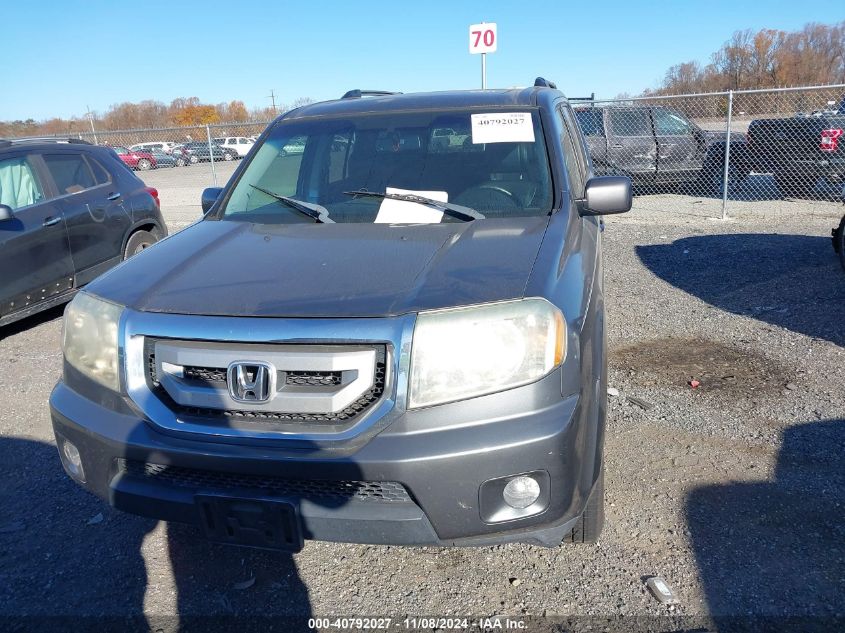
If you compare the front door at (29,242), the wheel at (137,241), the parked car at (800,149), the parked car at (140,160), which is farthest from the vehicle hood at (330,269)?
the parked car at (140,160)

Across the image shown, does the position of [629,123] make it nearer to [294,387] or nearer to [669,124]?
[669,124]

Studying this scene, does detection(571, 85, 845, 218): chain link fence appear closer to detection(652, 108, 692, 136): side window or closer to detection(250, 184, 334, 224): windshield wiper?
detection(652, 108, 692, 136): side window

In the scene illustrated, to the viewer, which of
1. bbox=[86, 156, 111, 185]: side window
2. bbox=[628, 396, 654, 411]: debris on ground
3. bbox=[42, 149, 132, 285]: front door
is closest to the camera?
bbox=[628, 396, 654, 411]: debris on ground

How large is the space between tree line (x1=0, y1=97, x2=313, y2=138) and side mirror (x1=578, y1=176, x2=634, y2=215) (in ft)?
133

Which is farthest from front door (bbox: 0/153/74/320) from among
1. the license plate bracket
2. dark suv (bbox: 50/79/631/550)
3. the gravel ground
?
the license plate bracket

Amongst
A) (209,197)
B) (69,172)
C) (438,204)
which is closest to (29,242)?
(69,172)

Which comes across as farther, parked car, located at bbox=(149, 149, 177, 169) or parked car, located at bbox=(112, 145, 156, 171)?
parked car, located at bbox=(149, 149, 177, 169)

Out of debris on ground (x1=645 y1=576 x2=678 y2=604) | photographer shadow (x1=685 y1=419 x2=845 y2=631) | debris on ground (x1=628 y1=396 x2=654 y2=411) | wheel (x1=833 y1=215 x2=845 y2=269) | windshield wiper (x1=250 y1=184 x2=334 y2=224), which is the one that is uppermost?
windshield wiper (x1=250 y1=184 x2=334 y2=224)

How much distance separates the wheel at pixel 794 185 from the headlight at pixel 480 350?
37.6ft

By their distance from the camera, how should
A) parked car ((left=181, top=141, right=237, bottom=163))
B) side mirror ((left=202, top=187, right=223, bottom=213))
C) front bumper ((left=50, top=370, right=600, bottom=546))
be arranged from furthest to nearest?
parked car ((left=181, top=141, right=237, bottom=163)) < side mirror ((left=202, top=187, right=223, bottom=213)) < front bumper ((left=50, top=370, right=600, bottom=546))

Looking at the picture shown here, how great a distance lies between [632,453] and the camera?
3576 mm

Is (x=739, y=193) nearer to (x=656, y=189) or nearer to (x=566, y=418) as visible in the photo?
(x=656, y=189)

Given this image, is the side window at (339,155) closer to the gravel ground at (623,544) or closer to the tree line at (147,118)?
the gravel ground at (623,544)

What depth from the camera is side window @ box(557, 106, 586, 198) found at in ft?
10.8
